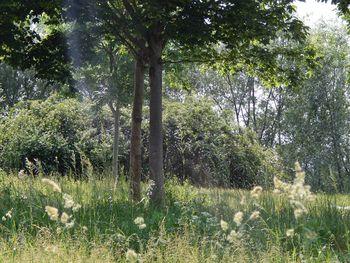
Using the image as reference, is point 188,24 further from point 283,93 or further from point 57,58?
point 283,93

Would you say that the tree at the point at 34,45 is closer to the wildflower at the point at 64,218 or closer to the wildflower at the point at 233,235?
the wildflower at the point at 64,218

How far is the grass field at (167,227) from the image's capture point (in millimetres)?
3848

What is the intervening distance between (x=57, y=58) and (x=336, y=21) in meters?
27.8

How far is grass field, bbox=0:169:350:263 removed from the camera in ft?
12.6

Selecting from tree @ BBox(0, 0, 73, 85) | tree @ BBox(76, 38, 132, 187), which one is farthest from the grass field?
tree @ BBox(76, 38, 132, 187)

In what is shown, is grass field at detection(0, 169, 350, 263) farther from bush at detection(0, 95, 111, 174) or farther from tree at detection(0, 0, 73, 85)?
bush at detection(0, 95, 111, 174)

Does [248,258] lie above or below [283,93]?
below

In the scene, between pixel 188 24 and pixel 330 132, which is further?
pixel 330 132

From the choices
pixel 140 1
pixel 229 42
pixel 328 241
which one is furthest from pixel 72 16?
pixel 328 241

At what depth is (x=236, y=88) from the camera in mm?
44812

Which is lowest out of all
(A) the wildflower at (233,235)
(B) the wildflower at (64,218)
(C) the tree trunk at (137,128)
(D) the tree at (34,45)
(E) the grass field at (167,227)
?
(E) the grass field at (167,227)

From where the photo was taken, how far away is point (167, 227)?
5.90m

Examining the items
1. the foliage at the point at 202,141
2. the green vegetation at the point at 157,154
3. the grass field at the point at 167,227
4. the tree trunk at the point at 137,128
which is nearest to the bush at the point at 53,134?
the green vegetation at the point at 157,154

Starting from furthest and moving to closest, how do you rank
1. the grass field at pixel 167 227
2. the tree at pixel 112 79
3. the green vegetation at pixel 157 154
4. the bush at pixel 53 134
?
the bush at pixel 53 134 < the tree at pixel 112 79 < the green vegetation at pixel 157 154 < the grass field at pixel 167 227
